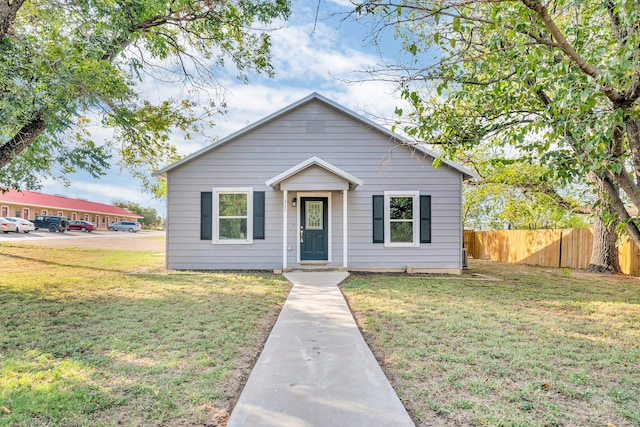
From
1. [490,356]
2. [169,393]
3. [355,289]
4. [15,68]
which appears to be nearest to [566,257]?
[355,289]

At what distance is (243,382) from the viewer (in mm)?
3111

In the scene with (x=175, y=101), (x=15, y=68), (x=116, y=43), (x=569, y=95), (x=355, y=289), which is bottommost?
(x=355, y=289)

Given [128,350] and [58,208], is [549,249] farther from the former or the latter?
[58,208]

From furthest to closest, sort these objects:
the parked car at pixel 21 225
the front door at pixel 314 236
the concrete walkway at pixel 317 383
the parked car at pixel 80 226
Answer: the parked car at pixel 80 226 → the parked car at pixel 21 225 → the front door at pixel 314 236 → the concrete walkway at pixel 317 383

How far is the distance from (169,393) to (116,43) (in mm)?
7481

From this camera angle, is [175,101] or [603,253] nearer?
[175,101]

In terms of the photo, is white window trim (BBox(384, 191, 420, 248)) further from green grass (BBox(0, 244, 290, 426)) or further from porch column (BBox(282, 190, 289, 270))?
green grass (BBox(0, 244, 290, 426))

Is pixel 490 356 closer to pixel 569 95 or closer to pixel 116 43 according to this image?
pixel 569 95

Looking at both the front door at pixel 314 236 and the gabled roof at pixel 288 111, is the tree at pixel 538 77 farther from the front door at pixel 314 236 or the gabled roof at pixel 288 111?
Answer: the front door at pixel 314 236

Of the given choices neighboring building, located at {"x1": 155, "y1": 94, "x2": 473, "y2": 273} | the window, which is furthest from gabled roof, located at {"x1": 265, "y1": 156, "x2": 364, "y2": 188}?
the window

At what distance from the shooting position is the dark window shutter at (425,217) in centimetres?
1048

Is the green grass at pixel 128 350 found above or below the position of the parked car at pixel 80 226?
below

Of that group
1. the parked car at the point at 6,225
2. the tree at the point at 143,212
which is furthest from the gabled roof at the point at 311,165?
the tree at the point at 143,212

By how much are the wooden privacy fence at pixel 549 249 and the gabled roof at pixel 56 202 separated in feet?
111
